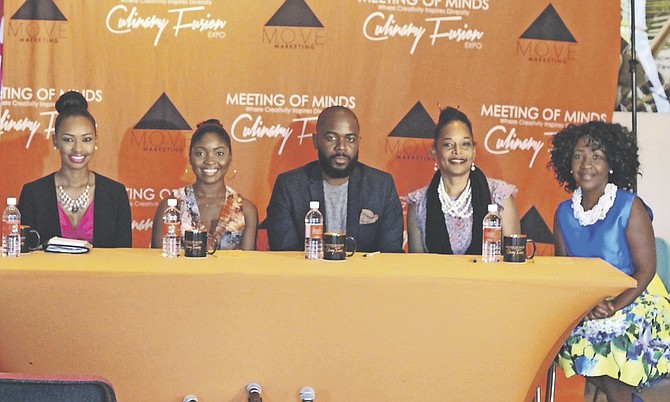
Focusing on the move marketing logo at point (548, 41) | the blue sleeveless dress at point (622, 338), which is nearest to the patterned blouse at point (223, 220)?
the blue sleeveless dress at point (622, 338)

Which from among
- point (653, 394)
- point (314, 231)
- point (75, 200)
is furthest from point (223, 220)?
point (653, 394)

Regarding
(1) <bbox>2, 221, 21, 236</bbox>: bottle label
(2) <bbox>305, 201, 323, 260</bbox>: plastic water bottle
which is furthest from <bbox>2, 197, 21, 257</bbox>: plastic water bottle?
(2) <bbox>305, 201, 323, 260</bbox>: plastic water bottle

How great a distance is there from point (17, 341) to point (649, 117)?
422 cm

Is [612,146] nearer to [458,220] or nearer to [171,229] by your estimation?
[458,220]

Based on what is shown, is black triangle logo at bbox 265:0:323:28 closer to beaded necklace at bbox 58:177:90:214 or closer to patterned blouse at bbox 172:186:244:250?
patterned blouse at bbox 172:186:244:250

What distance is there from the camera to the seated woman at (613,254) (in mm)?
3914

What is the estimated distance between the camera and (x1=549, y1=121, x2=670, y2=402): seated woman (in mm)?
3914

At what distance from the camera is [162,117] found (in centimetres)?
556

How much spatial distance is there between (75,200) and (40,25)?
1.46 m

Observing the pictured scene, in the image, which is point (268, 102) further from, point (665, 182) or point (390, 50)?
point (665, 182)

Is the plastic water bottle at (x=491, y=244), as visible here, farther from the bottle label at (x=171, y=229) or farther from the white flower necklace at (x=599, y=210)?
the bottle label at (x=171, y=229)

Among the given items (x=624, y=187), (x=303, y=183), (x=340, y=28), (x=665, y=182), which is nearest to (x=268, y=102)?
(x=340, y=28)

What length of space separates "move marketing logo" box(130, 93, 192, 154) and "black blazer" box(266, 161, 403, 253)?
116cm

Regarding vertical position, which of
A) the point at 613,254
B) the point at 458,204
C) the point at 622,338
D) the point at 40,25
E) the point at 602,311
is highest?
the point at 40,25
